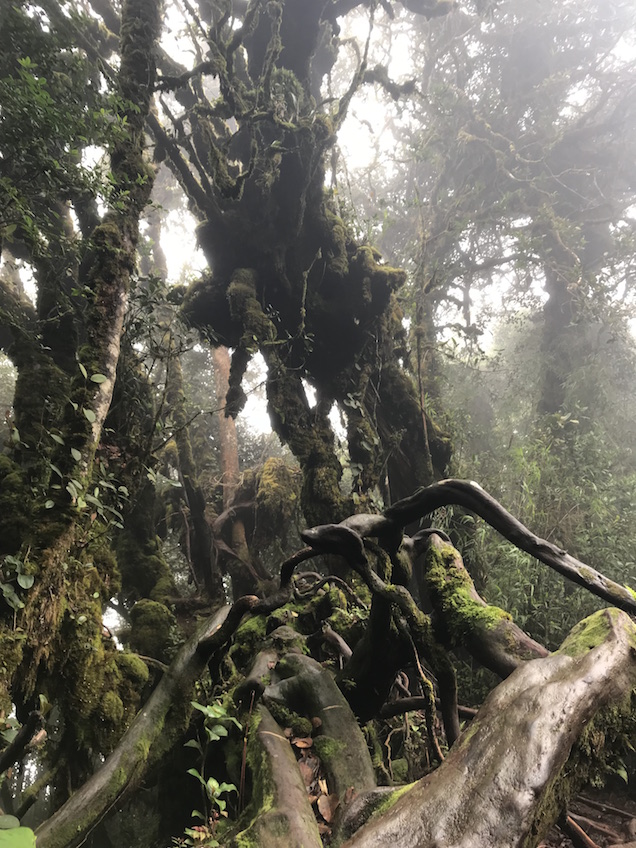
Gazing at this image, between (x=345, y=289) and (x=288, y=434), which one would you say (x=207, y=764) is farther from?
(x=345, y=289)

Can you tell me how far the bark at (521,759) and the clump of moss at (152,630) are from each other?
472cm

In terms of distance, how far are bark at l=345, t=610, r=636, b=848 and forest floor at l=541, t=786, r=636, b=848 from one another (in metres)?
1.68

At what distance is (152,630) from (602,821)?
5.05m

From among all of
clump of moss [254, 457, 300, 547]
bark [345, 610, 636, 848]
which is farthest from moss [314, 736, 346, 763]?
clump of moss [254, 457, 300, 547]

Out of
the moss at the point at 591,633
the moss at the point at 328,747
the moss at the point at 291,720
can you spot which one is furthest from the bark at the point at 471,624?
the moss at the point at 291,720

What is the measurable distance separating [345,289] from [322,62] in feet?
17.3

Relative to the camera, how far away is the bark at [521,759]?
3.57ft

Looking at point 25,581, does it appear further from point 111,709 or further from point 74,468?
point 111,709

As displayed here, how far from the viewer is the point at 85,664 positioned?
354cm

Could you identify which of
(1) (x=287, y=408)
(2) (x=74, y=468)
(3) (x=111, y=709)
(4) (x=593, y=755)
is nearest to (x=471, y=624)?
(4) (x=593, y=755)

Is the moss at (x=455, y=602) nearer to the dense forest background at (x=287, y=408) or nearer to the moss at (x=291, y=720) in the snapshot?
the dense forest background at (x=287, y=408)

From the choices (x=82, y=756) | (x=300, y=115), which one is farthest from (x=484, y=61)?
(x=82, y=756)

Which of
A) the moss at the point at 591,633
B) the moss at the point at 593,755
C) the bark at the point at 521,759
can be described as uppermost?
the moss at the point at 591,633

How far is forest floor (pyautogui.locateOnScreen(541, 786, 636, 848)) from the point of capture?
350cm
